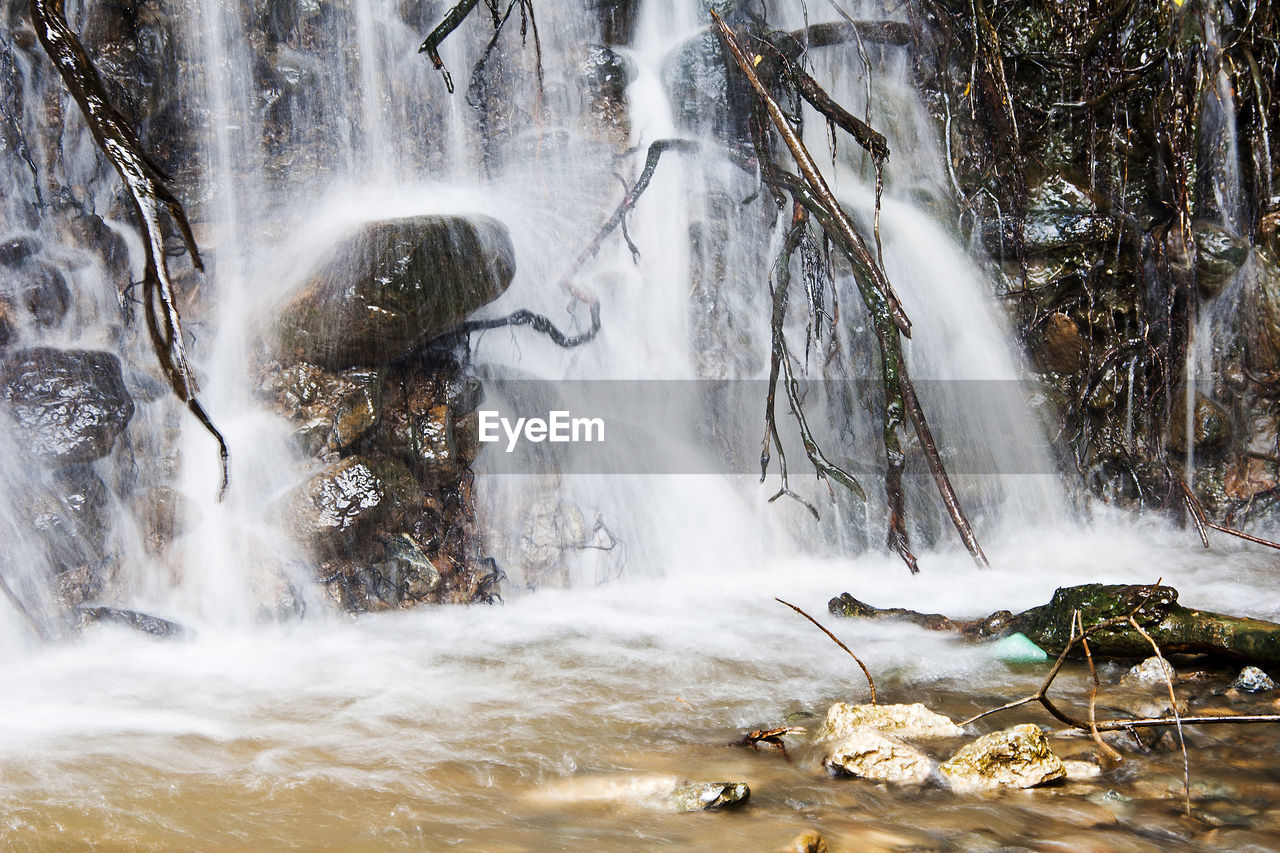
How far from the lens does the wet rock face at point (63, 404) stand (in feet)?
13.9

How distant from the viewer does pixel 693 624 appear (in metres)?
4.17

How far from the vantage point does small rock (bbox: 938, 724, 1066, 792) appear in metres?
2.32

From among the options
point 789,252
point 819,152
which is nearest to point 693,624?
point 789,252

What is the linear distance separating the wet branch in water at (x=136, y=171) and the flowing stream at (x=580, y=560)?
1.09 meters

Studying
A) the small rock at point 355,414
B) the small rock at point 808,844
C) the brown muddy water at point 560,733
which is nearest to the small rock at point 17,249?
the small rock at point 355,414

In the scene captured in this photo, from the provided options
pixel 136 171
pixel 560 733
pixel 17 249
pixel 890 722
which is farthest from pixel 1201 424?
pixel 17 249

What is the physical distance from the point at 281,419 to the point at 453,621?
1360 millimetres

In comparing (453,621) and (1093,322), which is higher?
(1093,322)

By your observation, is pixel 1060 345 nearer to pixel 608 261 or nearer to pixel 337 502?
pixel 608 261

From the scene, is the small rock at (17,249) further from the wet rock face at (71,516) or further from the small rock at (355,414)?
the small rock at (355,414)

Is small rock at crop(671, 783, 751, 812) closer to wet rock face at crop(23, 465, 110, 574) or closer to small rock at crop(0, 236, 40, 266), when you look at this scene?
wet rock face at crop(23, 465, 110, 574)

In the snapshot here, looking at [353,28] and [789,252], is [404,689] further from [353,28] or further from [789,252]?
[353,28]

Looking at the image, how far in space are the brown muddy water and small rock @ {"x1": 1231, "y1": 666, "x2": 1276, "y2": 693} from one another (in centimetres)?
5

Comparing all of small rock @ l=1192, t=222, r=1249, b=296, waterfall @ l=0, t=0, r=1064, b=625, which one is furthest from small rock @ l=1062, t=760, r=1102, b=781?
small rock @ l=1192, t=222, r=1249, b=296
